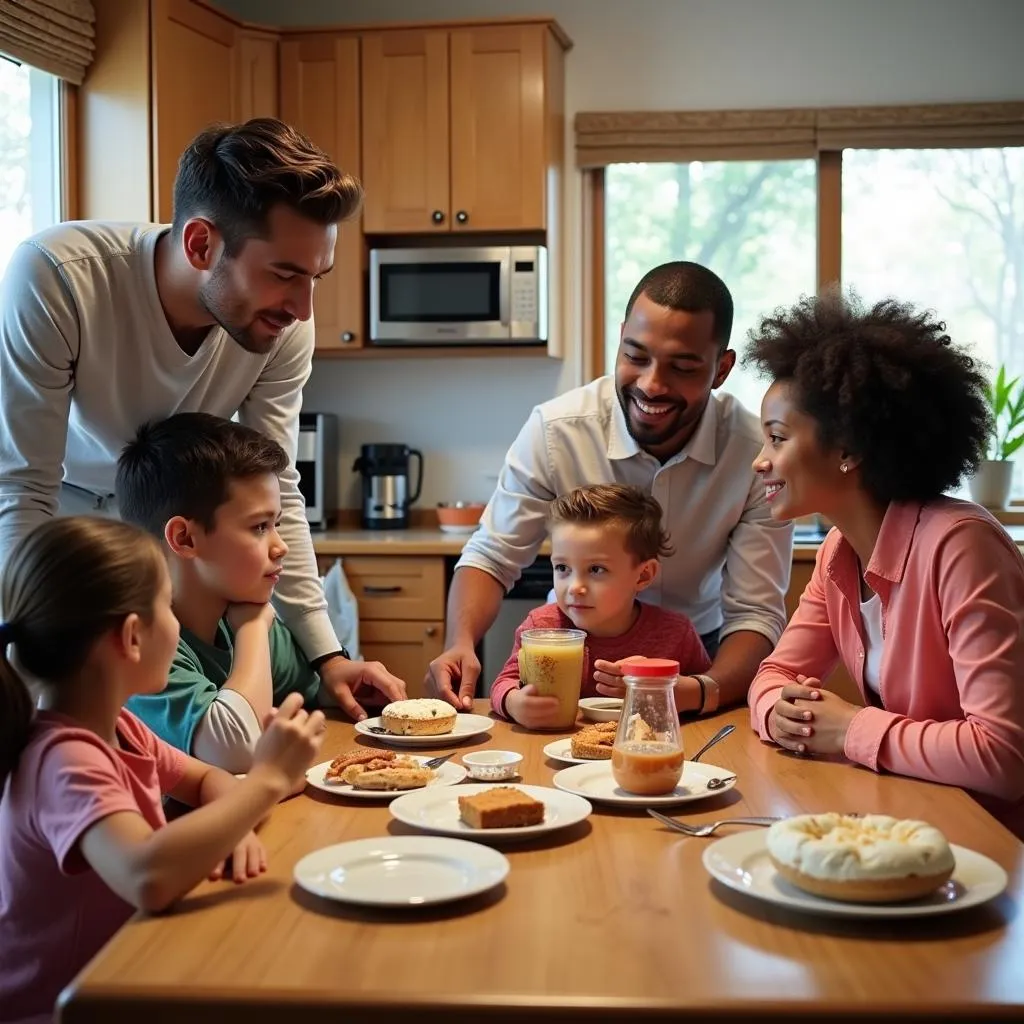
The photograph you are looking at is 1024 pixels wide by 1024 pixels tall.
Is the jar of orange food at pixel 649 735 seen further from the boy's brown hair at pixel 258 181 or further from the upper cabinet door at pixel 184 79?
the upper cabinet door at pixel 184 79

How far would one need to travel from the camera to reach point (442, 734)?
177 cm

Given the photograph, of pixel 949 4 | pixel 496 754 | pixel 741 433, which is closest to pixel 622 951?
pixel 496 754

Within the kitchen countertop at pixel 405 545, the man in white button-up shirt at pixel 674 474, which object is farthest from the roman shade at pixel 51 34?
the man in white button-up shirt at pixel 674 474

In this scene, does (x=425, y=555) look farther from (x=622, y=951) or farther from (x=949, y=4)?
(x=622, y=951)

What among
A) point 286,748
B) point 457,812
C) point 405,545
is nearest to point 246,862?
point 286,748

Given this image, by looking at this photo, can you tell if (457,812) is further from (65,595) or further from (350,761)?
(65,595)

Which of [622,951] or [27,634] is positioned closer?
[622,951]

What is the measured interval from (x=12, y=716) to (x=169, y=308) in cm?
100

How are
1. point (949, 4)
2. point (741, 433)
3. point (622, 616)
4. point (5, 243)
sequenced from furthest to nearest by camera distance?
1. point (949, 4)
2. point (5, 243)
3. point (741, 433)
4. point (622, 616)

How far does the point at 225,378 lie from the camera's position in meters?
2.19

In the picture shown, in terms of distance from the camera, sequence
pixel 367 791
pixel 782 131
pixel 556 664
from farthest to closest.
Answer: pixel 782 131 → pixel 556 664 → pixel 367 791

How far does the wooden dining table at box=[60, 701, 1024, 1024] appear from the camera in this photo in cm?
93

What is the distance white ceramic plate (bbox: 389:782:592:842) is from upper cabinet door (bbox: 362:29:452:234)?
326 cm

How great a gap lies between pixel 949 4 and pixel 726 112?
35.3 inches
